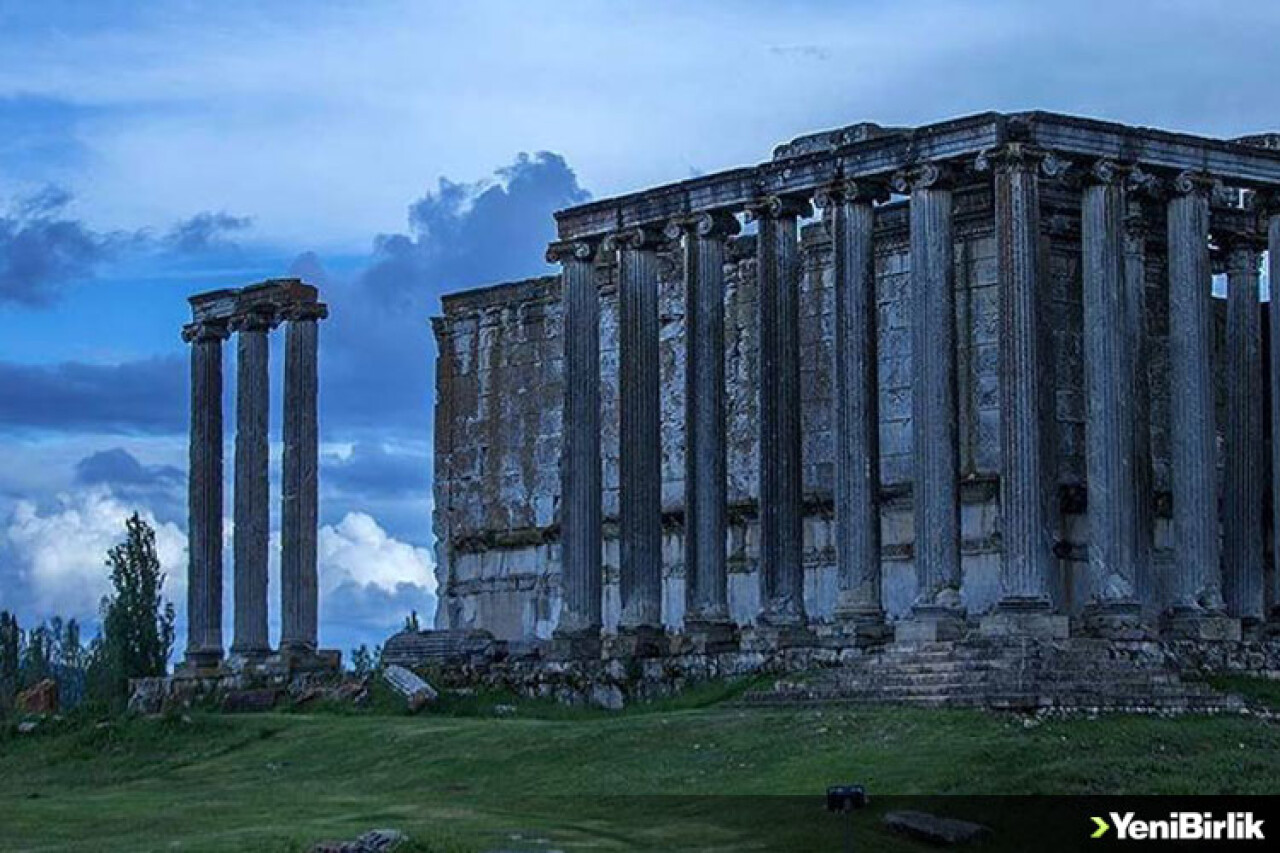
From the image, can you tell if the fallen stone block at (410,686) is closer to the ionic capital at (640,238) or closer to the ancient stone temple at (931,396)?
the ancient stone temple at (931,396)

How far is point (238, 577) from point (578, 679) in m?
12.6

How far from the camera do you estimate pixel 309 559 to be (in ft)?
218

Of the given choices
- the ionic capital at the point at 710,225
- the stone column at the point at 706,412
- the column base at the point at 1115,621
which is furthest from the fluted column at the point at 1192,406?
the stone column at the point at 706,412

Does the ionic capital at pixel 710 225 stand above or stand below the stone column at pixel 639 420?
above

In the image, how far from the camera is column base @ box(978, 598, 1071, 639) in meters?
49.2

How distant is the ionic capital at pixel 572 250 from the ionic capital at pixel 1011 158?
37.5ft

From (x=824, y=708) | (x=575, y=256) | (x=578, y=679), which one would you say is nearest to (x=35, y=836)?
(x=824, y=708)

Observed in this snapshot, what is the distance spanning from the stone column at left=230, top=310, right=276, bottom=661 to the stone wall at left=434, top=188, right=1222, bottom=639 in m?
6.89

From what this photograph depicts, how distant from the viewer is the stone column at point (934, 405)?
51250mm

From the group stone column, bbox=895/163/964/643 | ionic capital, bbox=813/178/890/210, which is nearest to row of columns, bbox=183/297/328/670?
ionic capital, bbox=813/178/890/210

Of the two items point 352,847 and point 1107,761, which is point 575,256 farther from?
point 352,847

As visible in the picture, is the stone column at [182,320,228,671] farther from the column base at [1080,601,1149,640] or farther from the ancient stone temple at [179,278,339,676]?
the column base at [1080,601,1149,640]

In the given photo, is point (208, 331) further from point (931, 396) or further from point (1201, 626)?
point (1201, 626)

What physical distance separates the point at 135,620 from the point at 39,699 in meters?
5.96
